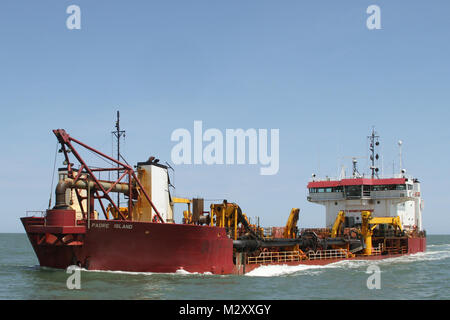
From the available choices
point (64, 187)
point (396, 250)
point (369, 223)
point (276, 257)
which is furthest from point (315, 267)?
point (64, 187)

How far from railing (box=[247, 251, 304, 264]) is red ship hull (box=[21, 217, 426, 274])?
5.20m

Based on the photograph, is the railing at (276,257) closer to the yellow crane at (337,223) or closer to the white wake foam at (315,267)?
the white wake foam at (315,267)

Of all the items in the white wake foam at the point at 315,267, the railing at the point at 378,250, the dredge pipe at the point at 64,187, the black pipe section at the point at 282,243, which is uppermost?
the dredge pipe at the point at 64,187

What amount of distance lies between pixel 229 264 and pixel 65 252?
8.72m

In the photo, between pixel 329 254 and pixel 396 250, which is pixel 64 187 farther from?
pixel 396 250

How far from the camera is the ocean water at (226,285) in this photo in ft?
71.3

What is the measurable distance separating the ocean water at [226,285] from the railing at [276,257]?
2.37 ft

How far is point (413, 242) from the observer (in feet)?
155

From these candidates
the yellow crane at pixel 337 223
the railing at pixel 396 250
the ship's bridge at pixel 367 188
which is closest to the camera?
the yellow crane at pixel 337 223

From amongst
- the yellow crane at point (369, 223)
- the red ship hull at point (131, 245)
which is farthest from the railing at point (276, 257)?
the yellow crane at point (369, 223)

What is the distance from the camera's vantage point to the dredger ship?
86.6 ft
